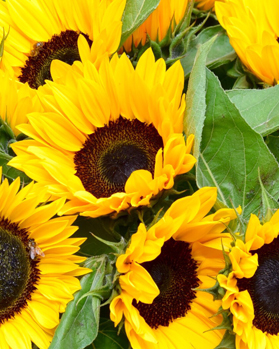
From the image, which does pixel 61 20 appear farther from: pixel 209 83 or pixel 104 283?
pixel 104 283

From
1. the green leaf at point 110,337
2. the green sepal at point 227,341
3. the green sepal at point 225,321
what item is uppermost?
the green sepal at point 225,321

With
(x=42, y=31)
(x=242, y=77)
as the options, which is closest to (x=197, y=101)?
(x=242, y=77)

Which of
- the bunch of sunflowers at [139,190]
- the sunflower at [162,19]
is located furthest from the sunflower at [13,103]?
the sunflower at [162,19]

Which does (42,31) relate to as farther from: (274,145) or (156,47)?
(274,145)

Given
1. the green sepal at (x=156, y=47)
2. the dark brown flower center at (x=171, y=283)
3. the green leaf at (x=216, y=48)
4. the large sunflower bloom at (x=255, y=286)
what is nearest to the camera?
the large sunflower bloom at (x=255, y=286)

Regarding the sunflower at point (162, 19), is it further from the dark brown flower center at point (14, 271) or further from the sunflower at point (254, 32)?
the dark brown flower center at point (14, 271)

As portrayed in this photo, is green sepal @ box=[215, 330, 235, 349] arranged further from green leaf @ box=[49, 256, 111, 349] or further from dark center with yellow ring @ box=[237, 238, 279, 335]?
green leaf @ box=[49, 256, 111, 349]

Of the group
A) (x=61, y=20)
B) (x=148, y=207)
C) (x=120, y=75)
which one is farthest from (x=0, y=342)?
(x=61, y=20)

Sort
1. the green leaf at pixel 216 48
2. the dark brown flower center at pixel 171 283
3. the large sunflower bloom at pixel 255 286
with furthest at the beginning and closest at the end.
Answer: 1. the green leaf at pixel 216 48
2. the dark brown flower center at pixel 171 283
3. the large sunflower bloom at pixel 255 286
